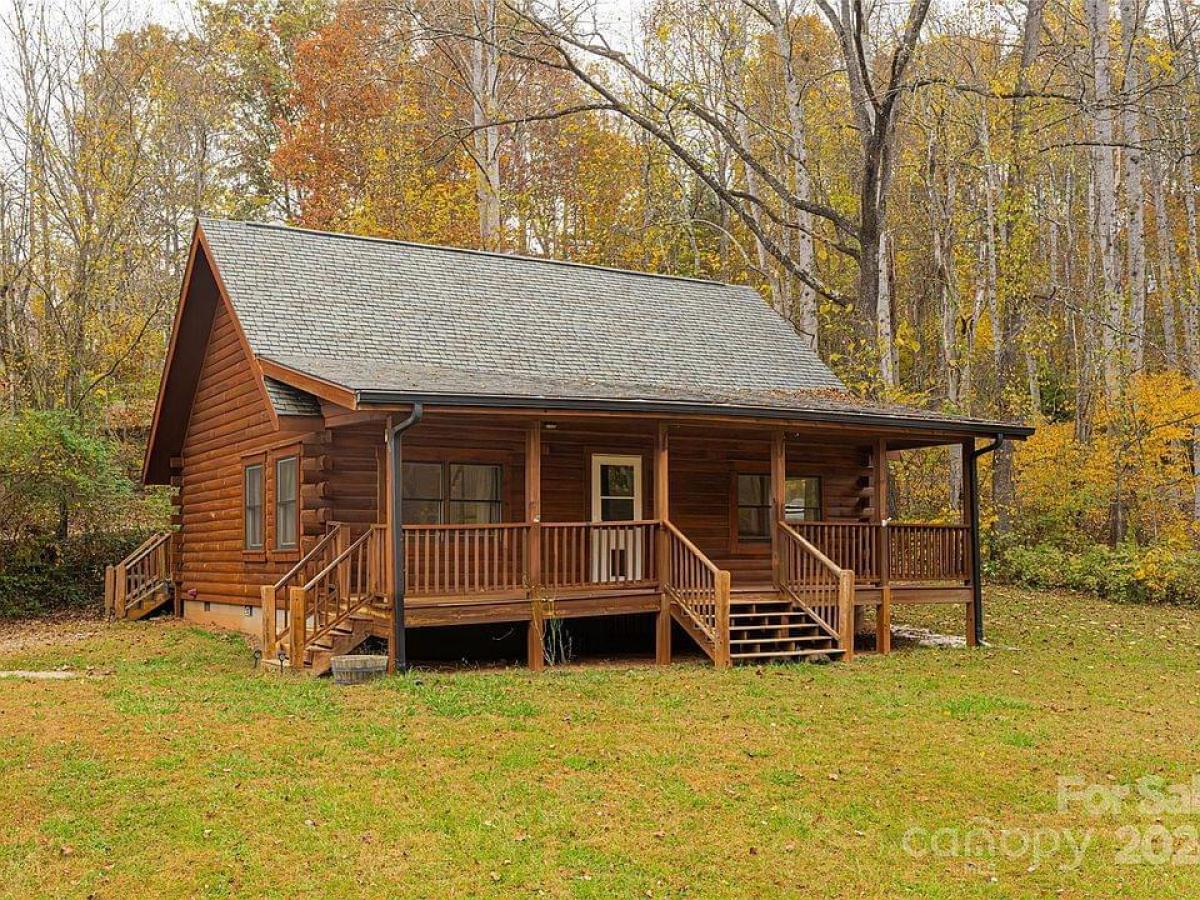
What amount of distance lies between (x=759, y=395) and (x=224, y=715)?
31.7ft

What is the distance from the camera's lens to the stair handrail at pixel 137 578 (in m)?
21.4

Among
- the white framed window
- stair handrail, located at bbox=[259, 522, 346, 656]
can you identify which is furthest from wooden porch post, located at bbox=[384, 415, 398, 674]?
the white framed window

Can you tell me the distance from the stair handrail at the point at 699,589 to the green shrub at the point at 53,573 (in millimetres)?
13492

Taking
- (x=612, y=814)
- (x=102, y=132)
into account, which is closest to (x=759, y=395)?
(x=612, y=814)

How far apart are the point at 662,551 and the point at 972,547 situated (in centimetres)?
527

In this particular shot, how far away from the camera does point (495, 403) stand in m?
13.1

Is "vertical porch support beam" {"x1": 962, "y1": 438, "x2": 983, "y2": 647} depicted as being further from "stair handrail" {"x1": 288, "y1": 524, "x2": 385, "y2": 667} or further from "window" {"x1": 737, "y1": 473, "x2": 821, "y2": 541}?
"stair handrail" {"x1": 288, "y1": 524, "x2": 385, "y2": 667}

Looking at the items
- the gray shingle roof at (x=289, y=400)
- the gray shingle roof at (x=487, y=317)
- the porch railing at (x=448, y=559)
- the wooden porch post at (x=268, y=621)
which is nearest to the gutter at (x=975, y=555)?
the gray shingle roof at (x=487, y=317)

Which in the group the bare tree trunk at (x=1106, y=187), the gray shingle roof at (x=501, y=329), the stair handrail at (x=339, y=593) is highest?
the bare tree trunk at (x=1106, y=187)

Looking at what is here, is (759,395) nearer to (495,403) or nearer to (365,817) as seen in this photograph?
(495,403)

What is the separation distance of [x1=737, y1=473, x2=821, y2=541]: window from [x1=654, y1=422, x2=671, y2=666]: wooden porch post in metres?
3.69

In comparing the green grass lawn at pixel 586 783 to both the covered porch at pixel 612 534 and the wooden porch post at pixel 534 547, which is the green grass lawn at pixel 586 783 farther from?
the covered porch at pixel 612 534

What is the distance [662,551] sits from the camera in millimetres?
15211

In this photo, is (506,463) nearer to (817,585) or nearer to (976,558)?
(817,585)
